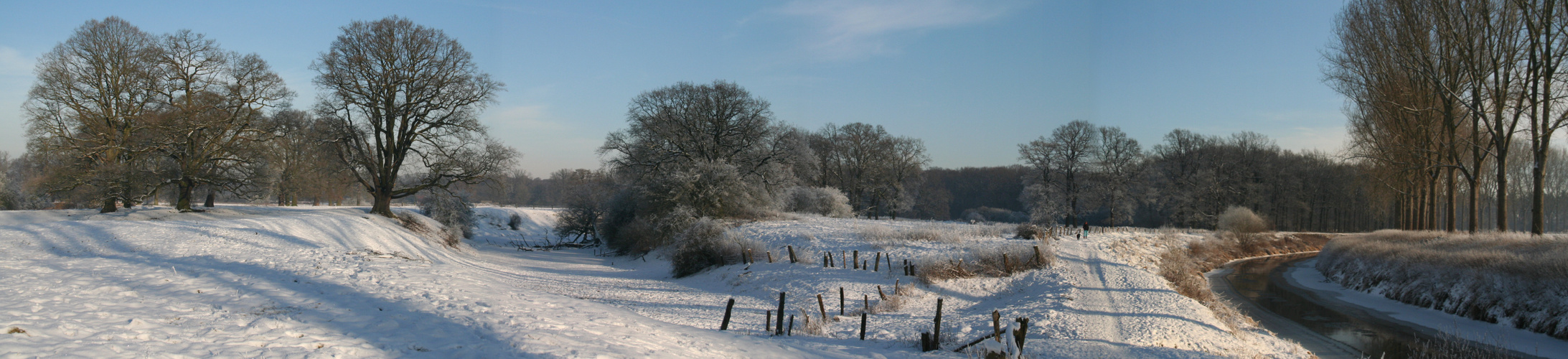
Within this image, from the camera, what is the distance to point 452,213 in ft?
110

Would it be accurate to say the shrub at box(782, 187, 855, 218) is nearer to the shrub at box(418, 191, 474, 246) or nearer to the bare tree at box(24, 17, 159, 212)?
the shrub at box(418, 191, 474, 246)

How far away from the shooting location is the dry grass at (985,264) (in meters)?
16.2

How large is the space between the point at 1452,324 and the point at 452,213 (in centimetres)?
3736

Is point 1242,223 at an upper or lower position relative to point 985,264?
upper

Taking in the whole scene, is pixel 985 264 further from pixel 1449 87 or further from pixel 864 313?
pixel 1449 87

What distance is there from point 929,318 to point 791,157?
24394mm

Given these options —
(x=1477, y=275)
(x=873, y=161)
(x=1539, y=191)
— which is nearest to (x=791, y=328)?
→ (x=1477, y=275)

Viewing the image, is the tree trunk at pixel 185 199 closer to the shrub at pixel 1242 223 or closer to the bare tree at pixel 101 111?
the bare tree at pixel 101 111

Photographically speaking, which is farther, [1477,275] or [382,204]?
[382,204]

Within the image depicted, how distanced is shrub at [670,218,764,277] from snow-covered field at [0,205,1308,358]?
2.86 ft

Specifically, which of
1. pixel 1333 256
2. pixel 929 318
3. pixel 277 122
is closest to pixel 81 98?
pixel 277 122

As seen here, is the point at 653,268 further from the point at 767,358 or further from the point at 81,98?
the point at 81,98

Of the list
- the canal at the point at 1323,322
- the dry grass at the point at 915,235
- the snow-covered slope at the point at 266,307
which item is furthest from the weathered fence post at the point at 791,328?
the canal at the point at 1323,322

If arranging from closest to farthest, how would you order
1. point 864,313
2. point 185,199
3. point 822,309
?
point 864,313
point 822,309
point 185,199
